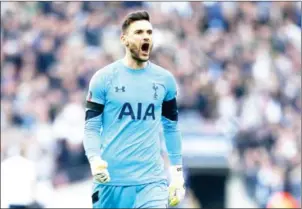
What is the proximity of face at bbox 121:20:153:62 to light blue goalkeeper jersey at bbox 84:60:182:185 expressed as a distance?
141 mm

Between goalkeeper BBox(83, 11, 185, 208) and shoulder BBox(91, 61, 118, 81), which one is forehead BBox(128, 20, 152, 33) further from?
shoulder BBox(91, 61, 118, 81)

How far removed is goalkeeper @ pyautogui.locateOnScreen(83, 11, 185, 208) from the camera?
6.84 meters

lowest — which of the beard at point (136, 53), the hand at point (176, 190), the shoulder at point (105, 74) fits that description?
the hand at point (176, 190)

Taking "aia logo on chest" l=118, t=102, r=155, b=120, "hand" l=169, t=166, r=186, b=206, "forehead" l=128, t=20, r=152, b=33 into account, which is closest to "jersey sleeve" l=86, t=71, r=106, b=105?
"aia logo on chest" l=118, t=102, r=155, b=120

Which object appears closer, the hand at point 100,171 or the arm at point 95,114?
the hand at point 100,171

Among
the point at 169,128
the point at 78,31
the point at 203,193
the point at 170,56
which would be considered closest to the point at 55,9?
the point at 78,31

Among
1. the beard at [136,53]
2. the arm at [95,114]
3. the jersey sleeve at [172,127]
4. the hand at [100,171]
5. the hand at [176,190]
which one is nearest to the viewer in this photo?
the hand at [100,171]

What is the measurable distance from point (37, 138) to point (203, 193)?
109 inches

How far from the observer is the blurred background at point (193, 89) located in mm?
14062

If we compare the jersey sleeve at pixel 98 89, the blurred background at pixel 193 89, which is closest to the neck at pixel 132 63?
the jersey sleeve at pixel 98 89

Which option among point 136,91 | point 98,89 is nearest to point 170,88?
point 136,91

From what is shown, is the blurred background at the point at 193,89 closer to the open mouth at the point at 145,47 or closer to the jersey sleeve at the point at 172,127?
the jersey sleeve at the point at 172,127

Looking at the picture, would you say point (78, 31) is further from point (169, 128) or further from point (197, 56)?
point (169, 128)

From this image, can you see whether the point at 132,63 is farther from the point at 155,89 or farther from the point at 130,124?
the point at 130,124
